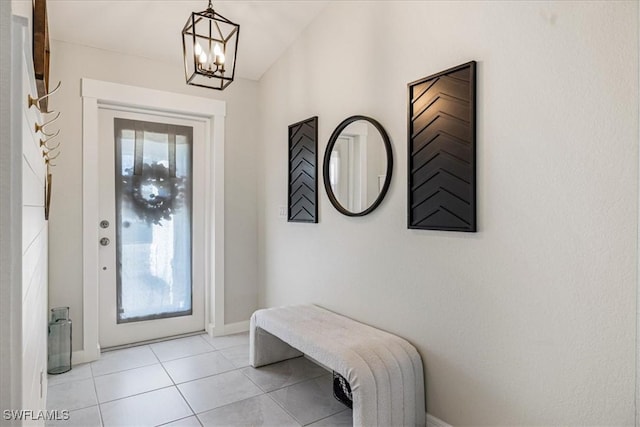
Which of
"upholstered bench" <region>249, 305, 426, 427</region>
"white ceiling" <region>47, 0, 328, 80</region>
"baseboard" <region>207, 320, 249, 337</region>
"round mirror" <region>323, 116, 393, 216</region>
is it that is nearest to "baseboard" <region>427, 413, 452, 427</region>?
"upholstered bench" <region>249, 305, 426, 427</region>

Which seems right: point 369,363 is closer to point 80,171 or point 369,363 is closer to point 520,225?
point 520,225

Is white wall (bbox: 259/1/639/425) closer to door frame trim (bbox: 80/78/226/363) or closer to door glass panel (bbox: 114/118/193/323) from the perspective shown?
door frame trim (bbox: 80/78/226/363)

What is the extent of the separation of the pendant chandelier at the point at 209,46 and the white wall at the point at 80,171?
32 cm

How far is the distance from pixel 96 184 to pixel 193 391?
179 cm

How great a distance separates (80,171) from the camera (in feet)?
9.61

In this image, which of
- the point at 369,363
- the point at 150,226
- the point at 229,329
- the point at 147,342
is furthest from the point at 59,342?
the point at 369,363

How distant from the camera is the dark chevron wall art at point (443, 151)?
1.82m

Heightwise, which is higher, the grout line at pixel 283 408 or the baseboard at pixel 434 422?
the baseboard at pixel 434 422

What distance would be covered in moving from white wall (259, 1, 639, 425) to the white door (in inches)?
68.9

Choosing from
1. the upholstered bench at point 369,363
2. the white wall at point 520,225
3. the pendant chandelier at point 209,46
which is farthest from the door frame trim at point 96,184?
the white wall at point 520,225

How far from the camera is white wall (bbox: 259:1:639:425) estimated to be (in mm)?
1364

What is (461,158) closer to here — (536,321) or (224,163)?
(536,321)
